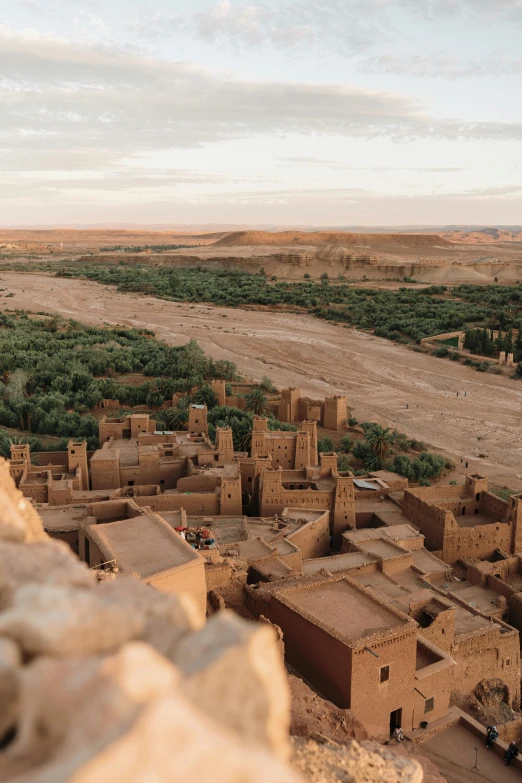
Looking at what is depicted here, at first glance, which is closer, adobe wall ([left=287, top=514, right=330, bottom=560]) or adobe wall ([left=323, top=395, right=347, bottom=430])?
adobe wall ([left=287, top=514, right=330, bottom=560])

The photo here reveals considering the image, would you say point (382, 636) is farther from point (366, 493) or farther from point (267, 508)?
point (366, 493)

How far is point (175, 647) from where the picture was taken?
299 cm

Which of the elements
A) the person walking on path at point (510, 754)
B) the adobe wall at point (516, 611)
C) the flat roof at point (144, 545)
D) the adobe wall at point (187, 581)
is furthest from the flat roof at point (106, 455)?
the person walking on path at point (510, 754)

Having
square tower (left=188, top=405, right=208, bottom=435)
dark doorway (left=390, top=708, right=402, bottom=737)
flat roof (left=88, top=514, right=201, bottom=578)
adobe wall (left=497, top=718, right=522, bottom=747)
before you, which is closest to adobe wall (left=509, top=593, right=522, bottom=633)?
adobe wall (left=497, top=718, right=522, bottom=747)

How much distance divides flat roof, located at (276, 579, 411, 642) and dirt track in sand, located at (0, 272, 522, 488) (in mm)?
15507

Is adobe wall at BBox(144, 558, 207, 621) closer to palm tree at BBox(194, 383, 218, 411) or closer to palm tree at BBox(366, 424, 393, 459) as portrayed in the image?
palm tree at BBox(366, 424, 393, 459)

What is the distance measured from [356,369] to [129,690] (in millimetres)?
45078

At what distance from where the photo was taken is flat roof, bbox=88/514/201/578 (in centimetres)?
1155

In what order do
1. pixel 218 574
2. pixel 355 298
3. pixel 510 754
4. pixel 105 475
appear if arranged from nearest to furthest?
pixel 510 754
pixel 218 574
pixel 105 475
pixel 355 298

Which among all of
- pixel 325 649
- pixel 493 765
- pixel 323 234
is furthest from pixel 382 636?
pixel 323 234

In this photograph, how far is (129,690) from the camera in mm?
2365

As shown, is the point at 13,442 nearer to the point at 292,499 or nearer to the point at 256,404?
Answer: the point at 256,404

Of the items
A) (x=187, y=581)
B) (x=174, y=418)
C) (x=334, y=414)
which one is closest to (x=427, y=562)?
(x=187, y=581)

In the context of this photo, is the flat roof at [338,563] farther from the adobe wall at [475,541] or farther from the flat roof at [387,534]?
the adobe wall at [475,541]
